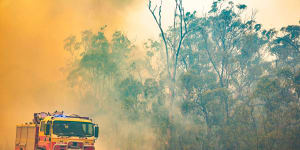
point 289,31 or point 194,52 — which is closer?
point 289,31

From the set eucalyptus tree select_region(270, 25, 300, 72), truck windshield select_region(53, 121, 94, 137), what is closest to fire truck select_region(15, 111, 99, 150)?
truck windshield select_region(53, 121, 94, 137)

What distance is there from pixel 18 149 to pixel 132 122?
2336 centimetres

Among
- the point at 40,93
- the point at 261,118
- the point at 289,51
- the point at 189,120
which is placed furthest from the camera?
the point at 40,93

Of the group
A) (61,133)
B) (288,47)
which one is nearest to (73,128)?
(61,133)

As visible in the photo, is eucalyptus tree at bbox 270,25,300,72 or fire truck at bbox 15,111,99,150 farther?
eucalyptus tree at bbox 270,25,300,72

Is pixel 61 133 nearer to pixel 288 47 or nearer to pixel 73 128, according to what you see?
pixel 73 128

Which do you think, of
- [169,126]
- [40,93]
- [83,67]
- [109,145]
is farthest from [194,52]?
[40,93]

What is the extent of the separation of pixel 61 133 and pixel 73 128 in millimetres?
691

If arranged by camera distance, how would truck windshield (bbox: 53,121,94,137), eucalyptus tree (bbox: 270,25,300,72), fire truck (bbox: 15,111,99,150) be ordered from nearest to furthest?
fire truck (bbox: 15,111,99,150) < truck windshield (bbox: 53,121,94,137) < eucalyptus tree (bbox: 270,25,300,72)

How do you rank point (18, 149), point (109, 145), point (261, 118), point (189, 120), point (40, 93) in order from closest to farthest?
point (18, 149) → point (261, 118) → point (189, 120) → point (109, 145) → point (40, 93)

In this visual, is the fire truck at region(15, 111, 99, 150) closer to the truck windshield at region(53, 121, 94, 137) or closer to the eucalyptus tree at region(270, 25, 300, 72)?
the truck windshield at region(53, 121, 94, 137)

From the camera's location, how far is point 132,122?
4250 centimetres

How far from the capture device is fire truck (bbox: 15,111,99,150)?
15.8 metres

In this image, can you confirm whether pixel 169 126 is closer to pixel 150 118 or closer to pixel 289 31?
pixel 150 118
